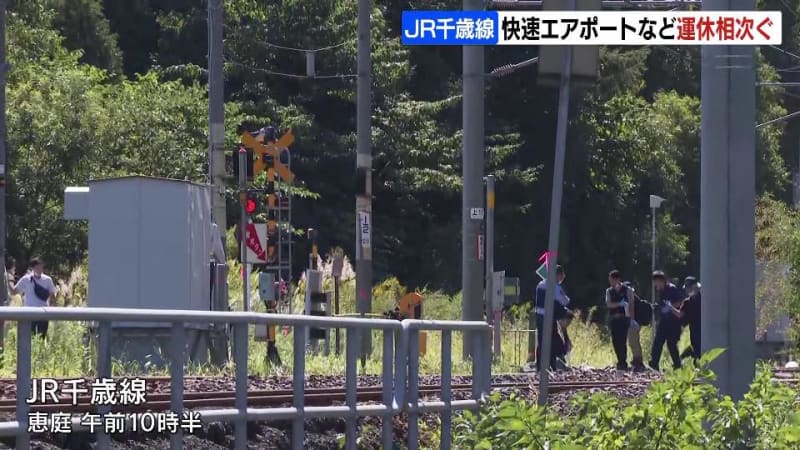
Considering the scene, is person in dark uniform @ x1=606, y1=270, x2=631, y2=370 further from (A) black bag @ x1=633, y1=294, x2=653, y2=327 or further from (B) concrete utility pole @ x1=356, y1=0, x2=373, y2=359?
(B) concrete utility pole @ x1=356, y1=0, x2=373, y2=359

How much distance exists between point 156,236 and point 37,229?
18771 mm

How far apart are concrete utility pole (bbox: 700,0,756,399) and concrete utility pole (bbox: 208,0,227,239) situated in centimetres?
1563

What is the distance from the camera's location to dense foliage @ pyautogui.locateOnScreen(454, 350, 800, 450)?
860 centimetres

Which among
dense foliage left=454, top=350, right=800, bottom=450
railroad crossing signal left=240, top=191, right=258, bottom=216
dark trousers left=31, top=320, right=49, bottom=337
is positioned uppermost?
railroad crossing signal left=240, top=191, right=258, bottom=216

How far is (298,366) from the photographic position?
8.37m

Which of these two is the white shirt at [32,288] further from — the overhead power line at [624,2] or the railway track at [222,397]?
the railway track at [222,397]

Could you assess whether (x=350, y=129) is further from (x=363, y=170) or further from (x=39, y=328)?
(x=39, y=328)

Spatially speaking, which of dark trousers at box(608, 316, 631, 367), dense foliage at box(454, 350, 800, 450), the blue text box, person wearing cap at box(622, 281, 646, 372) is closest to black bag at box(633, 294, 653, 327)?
person wearing cap at box(622, 281, 646, 372)

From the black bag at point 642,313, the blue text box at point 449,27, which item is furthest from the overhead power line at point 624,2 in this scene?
the black bag at point 642,313

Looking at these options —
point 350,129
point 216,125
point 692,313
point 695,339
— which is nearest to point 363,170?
point 216,125

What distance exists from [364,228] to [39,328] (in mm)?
18780

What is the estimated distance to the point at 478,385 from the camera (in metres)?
10.7

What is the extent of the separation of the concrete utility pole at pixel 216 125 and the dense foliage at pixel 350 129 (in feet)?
47.3

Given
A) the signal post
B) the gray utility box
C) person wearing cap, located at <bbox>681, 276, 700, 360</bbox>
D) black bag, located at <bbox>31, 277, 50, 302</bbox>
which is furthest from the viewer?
person wearing cap, located at <bbox>681, 276, 700, 360</bbox>
